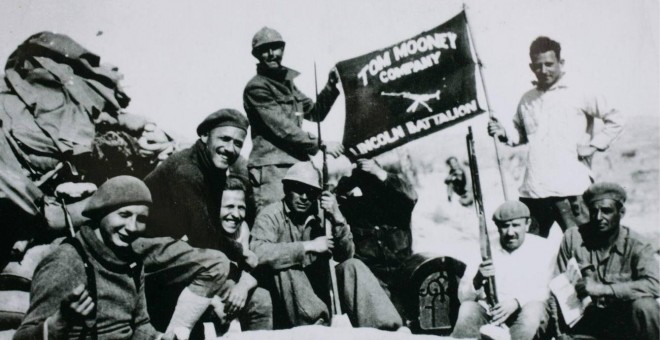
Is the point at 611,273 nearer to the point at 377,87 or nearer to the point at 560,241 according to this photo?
the point at 560,241

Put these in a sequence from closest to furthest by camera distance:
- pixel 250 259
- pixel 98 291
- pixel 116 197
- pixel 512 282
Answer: pixel 98 291 → pixel 116 197 → pixel 250 259 → pixel 512 282

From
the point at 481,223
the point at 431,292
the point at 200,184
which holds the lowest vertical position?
the point at 431,292

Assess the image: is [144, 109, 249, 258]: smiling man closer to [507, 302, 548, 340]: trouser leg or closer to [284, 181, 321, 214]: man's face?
[284, 181, 321, 214]: man's face

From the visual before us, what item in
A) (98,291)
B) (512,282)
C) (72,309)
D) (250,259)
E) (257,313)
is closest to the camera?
(72,309)

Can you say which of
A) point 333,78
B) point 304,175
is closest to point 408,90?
point 333,78

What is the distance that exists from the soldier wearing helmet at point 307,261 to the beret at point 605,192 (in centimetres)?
174

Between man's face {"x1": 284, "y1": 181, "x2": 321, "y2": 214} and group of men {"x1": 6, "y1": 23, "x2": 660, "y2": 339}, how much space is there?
1 centimetres

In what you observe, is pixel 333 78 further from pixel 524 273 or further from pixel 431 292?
pixel 524 273

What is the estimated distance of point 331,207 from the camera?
217 inches

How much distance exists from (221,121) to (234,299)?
1354 millimetres

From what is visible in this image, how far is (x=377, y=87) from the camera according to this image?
608 centimetres

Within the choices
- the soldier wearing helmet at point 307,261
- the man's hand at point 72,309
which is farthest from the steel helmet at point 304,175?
the man's hand at point 72,309

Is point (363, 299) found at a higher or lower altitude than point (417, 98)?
lower

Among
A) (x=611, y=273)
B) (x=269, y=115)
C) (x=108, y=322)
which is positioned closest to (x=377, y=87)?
(x=269, y=115)
